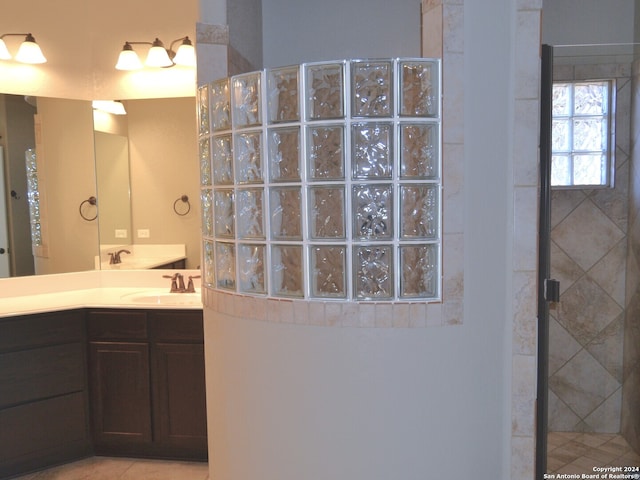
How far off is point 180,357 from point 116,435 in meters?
0.61

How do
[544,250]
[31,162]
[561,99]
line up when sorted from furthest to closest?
[31,162] → [561,99] → [544,250]

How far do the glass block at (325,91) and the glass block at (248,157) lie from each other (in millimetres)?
234

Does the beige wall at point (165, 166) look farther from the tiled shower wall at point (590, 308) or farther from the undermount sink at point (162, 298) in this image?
the tiled shower wall at point (590, 308)

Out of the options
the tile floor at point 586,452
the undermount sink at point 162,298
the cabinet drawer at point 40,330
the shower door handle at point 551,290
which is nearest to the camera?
the shower door handle at point 551,290

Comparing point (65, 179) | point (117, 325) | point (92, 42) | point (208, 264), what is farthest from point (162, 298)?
point (92, 42)

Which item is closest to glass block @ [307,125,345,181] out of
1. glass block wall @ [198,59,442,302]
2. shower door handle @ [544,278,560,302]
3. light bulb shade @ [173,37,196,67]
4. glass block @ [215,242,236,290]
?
glass block wall @ [198,59,442,302]

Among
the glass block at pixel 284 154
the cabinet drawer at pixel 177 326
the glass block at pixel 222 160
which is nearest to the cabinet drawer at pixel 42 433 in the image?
the cabinet drawer at pixel 177 326

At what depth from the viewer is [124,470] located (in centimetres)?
302

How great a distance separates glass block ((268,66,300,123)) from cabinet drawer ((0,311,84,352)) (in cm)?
177

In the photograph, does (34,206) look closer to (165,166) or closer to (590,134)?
(165,166)

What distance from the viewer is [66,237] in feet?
11.7

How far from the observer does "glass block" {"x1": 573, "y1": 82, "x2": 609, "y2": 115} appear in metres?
2.31

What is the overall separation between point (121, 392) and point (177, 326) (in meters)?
0.51

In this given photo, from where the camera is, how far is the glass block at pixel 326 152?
6.39 ft
